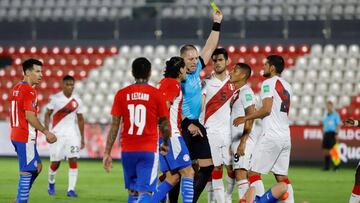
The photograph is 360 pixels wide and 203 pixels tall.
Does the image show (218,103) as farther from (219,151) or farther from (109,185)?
(109,185)

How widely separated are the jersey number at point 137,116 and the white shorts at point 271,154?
2469mm

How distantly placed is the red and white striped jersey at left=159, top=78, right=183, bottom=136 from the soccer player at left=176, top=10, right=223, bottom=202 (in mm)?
509

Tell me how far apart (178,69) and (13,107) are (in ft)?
7.93

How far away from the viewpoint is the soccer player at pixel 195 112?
11398mm

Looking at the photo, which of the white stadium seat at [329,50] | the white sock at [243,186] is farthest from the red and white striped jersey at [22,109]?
the white stadium seat at [329,50]

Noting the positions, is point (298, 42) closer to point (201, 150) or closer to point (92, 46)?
point (92, 46)

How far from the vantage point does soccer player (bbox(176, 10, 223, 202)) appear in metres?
11.4

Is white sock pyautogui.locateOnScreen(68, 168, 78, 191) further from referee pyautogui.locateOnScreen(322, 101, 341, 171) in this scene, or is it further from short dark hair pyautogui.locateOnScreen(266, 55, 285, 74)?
referee pyautogui.locateOnScreen(322, 101, 341, 171)

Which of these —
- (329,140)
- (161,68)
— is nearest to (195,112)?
(329,140)

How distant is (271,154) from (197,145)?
1.06 m

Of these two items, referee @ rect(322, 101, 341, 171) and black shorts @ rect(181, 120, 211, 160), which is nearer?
black shorts @ rect(181, 120, 211, 160)

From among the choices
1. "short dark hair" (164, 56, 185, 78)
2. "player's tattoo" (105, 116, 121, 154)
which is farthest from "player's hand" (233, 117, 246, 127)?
"player's tattoo" (105, 116, 121, 154)

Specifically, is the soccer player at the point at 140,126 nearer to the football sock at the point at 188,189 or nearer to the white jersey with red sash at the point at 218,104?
the football sock at the point at 188,189

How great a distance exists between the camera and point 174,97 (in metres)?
10.7
